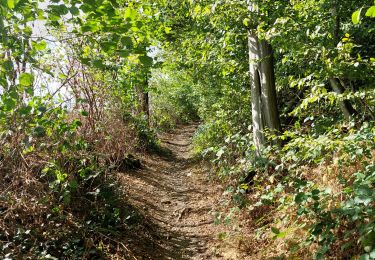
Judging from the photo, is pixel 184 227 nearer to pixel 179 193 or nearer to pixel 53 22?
pixel 179 193

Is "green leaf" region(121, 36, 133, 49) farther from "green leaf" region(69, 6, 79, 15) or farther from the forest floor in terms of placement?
the forest floor

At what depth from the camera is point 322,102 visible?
18.3ft

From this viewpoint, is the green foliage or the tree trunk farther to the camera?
the green foliage

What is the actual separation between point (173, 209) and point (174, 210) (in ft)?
0.23

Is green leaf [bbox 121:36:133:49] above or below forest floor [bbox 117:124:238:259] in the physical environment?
above

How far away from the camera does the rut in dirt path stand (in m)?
4.79

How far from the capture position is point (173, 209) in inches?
257

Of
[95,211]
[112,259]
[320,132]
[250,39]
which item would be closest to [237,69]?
[250,39]

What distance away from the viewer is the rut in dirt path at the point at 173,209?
4794 millimetres

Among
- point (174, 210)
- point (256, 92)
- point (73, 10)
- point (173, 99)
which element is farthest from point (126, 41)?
point (173, 99)

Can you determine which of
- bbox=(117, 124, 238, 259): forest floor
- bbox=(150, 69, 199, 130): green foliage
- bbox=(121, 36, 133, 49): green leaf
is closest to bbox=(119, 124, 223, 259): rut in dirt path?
bbox=(117, 124, 238, 259): forest floor

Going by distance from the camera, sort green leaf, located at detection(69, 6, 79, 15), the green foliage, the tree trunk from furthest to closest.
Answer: the green foliage
the tree trunk
green leaf, located at detection(69, 6, 79, 15)

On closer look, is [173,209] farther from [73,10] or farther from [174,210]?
[73,10]

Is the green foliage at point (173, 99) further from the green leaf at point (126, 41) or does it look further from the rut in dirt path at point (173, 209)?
the green leaf at point (126, 41)
